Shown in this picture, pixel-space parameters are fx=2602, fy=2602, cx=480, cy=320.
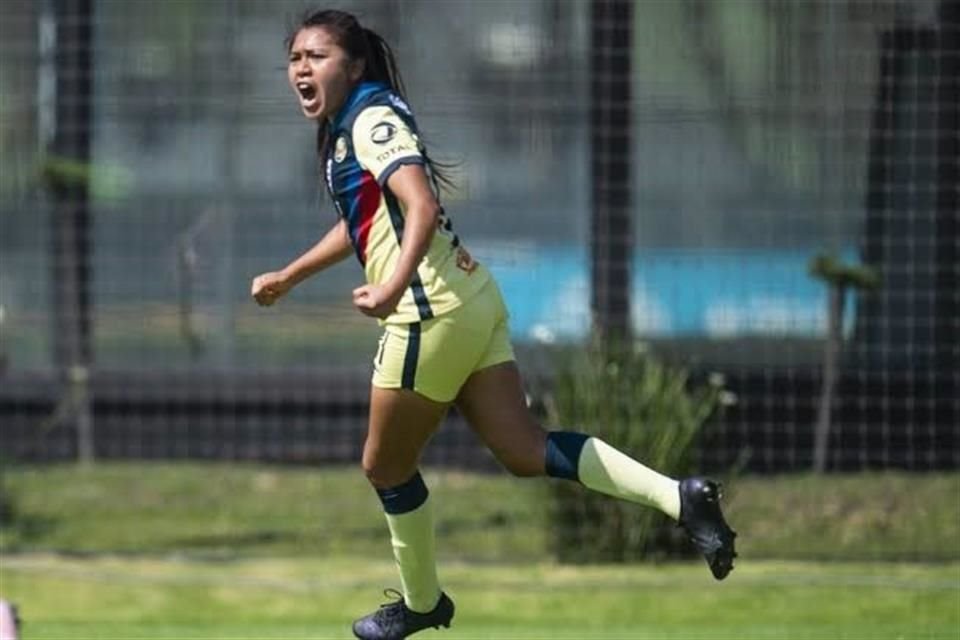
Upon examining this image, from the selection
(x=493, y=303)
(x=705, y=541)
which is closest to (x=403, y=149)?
(x=493, y=303)

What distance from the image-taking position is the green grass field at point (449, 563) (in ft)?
33.2

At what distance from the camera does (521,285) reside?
1225 centimetres

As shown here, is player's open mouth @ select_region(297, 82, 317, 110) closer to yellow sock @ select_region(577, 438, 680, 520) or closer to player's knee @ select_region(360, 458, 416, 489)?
player's knee @ select_region(360, 458, 416, 489)

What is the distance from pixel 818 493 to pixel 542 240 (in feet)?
5.81

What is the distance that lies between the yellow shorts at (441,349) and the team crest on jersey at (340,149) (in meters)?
0.47

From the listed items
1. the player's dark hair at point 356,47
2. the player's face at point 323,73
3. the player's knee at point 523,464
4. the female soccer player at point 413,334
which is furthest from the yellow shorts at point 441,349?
the player's face at point 323,73

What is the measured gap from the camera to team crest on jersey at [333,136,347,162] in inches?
273

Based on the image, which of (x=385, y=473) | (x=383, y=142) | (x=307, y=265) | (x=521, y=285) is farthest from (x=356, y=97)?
(x=521, y=285)

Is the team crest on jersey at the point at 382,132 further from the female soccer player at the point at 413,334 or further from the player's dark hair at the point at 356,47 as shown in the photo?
the player's dark hair at the point at 356,47

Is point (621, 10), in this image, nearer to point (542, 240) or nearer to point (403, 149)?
point (542, 240)

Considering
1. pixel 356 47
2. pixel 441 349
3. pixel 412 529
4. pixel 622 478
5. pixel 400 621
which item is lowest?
pixel 400 621

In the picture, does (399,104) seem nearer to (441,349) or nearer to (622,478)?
(441,349)

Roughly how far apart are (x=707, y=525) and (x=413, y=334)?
94cm

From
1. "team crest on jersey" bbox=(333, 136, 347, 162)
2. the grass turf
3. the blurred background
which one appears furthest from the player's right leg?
the blurred background
